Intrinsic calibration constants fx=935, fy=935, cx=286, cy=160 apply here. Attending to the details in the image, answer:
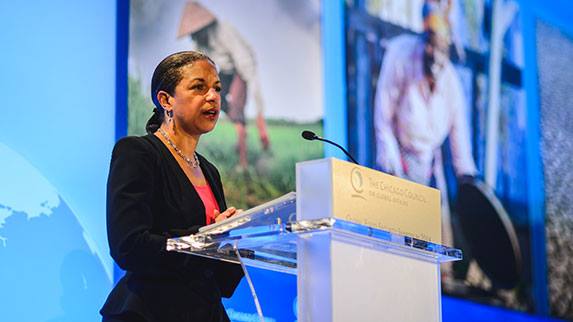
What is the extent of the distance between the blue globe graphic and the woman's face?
68cm

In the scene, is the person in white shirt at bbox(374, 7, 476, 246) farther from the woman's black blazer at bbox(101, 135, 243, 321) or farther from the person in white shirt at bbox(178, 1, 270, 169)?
the woman's black blazer at bbox(101, 135, 243, 321)

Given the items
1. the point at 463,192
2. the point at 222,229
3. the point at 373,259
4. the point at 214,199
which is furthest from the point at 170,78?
the point at 463,192

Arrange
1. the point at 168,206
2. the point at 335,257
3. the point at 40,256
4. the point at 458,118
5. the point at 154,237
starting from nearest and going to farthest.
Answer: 1. the point at 335,257
2. the point at 154,237
3. the point at 168,206
4. the point at 40,256
5. the point at 458,118

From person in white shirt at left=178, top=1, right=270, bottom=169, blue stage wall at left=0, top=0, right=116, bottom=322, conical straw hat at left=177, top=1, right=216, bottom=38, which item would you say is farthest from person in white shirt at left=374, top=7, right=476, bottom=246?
blue stage wall at left=0, top=0, right=116, bottom=322

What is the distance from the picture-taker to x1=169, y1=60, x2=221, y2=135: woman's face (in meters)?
2.55

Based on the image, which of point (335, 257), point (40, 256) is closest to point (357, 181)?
point (335, 257)

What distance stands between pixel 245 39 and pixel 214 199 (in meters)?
1.41

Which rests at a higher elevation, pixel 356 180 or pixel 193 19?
pixel 193 19

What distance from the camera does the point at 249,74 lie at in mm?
3834

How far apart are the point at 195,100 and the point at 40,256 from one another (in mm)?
815

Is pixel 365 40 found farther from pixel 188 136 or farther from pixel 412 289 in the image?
pixel 412 289

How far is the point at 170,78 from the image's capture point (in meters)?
2.57

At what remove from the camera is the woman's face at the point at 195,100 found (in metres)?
2.55

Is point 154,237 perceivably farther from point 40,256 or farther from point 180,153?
point 40,256
